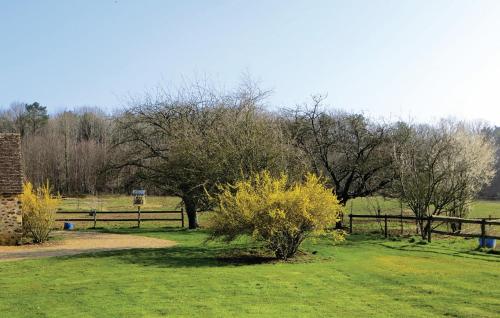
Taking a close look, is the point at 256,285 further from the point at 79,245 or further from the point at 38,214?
the point at 38,214

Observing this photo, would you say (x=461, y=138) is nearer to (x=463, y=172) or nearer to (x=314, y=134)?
(x=463, y=172)

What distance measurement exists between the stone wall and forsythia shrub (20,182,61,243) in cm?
31

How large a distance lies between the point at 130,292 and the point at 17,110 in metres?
84.3

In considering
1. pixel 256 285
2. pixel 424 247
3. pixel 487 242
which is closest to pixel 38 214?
pixel 256 285

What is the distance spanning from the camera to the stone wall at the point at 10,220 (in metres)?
23.3

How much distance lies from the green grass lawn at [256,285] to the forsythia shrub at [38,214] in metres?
6.31

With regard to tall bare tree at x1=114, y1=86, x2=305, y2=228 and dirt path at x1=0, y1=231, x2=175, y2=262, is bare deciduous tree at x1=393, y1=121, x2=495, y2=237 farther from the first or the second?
dirt path at x1=0, y1=231, x2=175, y2=262

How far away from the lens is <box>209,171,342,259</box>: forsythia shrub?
15703mm

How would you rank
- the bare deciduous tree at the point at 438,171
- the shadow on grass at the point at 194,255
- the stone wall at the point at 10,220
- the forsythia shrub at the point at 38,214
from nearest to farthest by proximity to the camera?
the shadow on grass at the point at 194,255
the forsythia shrub at the point at 38,214
the stone wall at the point at 10,220
the bare deciduous tree at the point at 438,171

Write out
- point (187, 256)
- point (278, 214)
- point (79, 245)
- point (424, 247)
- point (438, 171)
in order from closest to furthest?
1. point (278, 214)
2. point (187, 256)
3. point (424, 247)
4. point (79, 245)
5. point (438, 171)

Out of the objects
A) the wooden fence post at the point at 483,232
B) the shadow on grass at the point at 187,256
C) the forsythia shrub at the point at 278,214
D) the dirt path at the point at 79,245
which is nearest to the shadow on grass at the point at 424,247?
the wooden fence post at the point at 483,232

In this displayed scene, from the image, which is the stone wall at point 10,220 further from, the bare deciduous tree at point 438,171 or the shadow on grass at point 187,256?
the bare deciduous tree at point 438,171

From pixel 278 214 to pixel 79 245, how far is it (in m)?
10.9

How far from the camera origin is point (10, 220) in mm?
23391
